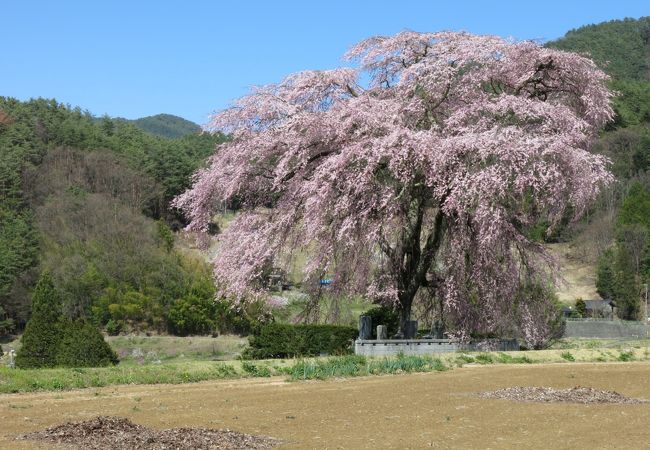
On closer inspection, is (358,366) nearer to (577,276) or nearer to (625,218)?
(577,276)

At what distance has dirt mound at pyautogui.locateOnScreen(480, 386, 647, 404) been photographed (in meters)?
16.1

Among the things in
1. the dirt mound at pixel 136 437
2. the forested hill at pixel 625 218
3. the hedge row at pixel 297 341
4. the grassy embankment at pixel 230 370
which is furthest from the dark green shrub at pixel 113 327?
the dirt mound at pixel 136 437

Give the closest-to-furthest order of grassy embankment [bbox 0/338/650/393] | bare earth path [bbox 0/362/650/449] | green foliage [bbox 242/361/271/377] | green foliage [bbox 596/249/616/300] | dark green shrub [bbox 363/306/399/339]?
bare earth path [bbox 0/362/650/449] → grassy embankment [bbox 0/338/650/393] → green foliage [bbox 242/361/271/377] → dark green shrub [bbox 363/306/399/339] → green foliage [bbox 596/249/616/300]

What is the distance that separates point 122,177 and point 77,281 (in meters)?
34.8

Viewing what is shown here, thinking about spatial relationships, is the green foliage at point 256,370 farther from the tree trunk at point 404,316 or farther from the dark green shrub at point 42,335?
the tree trunk at point 404,316

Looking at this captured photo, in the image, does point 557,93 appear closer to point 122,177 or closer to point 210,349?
point 210,349

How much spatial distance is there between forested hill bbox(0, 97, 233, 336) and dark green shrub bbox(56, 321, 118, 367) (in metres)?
14.7

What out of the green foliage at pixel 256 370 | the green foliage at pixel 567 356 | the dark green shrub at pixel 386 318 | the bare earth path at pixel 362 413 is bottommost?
the bare earth path at pixel 362 413

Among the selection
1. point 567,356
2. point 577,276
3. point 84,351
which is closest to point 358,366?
point 84,351

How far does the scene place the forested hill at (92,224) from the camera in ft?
213

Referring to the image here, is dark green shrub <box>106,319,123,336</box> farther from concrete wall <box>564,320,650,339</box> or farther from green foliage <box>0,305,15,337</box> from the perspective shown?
concrete wall <box>564,320,650,339</box>

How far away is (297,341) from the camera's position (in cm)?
2567

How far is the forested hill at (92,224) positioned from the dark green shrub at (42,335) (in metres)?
12.3

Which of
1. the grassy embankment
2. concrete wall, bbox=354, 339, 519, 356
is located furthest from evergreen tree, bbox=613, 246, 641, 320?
the grassy embankment
